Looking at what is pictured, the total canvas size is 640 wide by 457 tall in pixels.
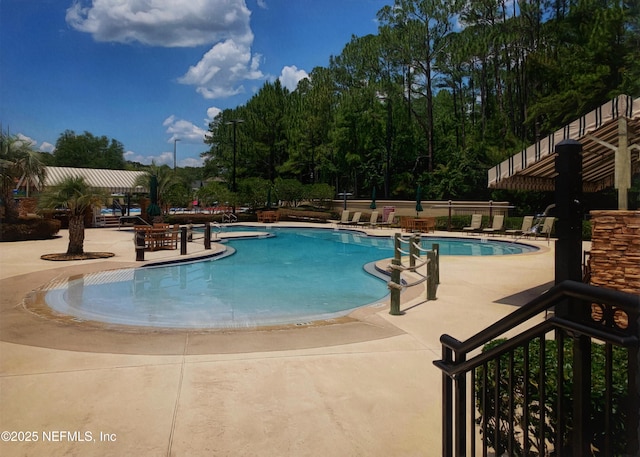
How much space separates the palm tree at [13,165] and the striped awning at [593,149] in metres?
17.3

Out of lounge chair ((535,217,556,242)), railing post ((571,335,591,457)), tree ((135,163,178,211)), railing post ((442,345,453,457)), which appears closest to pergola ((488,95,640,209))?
railing post ((442,345,453,457))

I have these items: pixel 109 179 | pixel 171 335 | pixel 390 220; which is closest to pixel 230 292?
pixel 171 335

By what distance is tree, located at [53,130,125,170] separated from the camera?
62.8 m

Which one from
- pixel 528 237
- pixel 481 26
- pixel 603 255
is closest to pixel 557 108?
pixel 528 237

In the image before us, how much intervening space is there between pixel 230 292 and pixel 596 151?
720 centimetres

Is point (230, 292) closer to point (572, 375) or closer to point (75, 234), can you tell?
point (75, 234)

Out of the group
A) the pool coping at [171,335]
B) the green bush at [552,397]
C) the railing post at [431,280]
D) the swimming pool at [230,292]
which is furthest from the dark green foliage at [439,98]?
the green bush at [552,397]

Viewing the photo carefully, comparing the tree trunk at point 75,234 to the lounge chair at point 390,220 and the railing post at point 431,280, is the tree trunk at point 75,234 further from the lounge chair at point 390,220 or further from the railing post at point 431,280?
the lounge chair at point 390,220

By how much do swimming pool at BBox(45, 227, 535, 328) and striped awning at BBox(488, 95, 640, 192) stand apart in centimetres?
352

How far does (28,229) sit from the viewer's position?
658 inches

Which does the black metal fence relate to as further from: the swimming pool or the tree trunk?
the tree trunk

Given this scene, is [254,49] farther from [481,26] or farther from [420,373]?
[481,26]

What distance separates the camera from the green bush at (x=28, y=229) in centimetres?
1614

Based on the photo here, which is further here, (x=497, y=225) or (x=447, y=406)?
(x=497, y=225)
